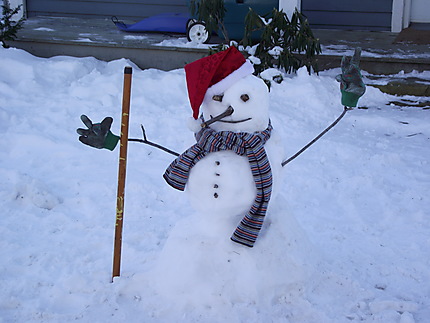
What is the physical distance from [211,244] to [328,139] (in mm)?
2479

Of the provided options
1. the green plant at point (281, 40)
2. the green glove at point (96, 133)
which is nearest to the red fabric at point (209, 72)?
the green glove at point (96, 133)

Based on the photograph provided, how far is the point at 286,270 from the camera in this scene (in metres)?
2.88

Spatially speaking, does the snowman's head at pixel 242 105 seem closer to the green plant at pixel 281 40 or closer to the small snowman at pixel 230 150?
the small snowman at pixel 230 150

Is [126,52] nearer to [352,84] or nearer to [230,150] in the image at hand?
[352,84]

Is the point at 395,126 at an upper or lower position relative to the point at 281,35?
lower

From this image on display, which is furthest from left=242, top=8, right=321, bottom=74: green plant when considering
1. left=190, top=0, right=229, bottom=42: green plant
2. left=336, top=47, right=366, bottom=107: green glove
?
left=336, top=47, right=366, bottom=107: green glove

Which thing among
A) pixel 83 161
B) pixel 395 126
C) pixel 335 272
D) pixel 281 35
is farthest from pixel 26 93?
pixel 335 272

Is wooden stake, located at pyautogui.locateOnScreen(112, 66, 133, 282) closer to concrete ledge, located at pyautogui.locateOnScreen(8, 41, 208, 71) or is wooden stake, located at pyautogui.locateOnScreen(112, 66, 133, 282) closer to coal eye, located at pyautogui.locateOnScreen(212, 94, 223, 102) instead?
coal eye, located at pyautogui.locateOnScreen(212, 94, 223, 102)

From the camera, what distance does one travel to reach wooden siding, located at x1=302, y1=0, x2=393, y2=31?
8.35m

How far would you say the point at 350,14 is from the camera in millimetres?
8500

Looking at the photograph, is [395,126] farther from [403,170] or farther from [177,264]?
[177,264]

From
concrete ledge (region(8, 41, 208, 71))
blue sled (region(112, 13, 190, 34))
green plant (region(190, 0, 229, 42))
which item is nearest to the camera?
green plant (region(190, 0, 229, 42))

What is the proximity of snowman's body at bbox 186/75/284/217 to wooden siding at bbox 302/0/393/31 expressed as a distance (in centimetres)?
609

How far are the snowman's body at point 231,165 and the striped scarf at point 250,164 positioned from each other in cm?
3
